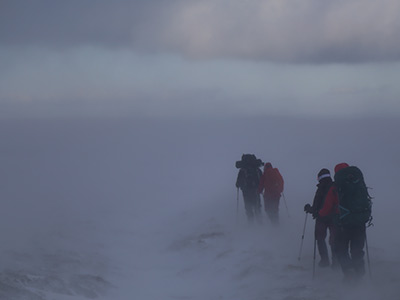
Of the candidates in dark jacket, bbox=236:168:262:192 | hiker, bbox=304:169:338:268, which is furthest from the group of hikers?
dark jacket, bbox=236:168:262:192

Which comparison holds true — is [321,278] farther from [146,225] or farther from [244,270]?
[146,225]

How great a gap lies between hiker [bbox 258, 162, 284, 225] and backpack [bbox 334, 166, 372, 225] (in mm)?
5519

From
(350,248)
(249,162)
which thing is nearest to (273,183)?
(249,162)

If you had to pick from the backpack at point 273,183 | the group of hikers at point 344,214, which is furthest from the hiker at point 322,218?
the backpack at point 273,183

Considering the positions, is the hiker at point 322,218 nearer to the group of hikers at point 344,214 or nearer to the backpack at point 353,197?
the group of hikers at point 344,214

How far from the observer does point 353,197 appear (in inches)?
356

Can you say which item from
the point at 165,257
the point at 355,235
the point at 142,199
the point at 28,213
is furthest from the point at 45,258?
the point at 142,199

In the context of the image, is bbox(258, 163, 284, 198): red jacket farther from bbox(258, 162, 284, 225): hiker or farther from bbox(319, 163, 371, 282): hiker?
bbox(319, 163, 371, 282): hiker

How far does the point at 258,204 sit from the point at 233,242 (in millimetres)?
1778

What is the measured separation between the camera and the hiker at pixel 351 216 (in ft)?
29.6

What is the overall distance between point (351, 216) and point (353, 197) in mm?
320

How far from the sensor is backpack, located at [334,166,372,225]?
9.00 m

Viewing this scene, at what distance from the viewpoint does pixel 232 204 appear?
1994cm

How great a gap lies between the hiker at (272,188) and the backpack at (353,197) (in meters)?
5.52
